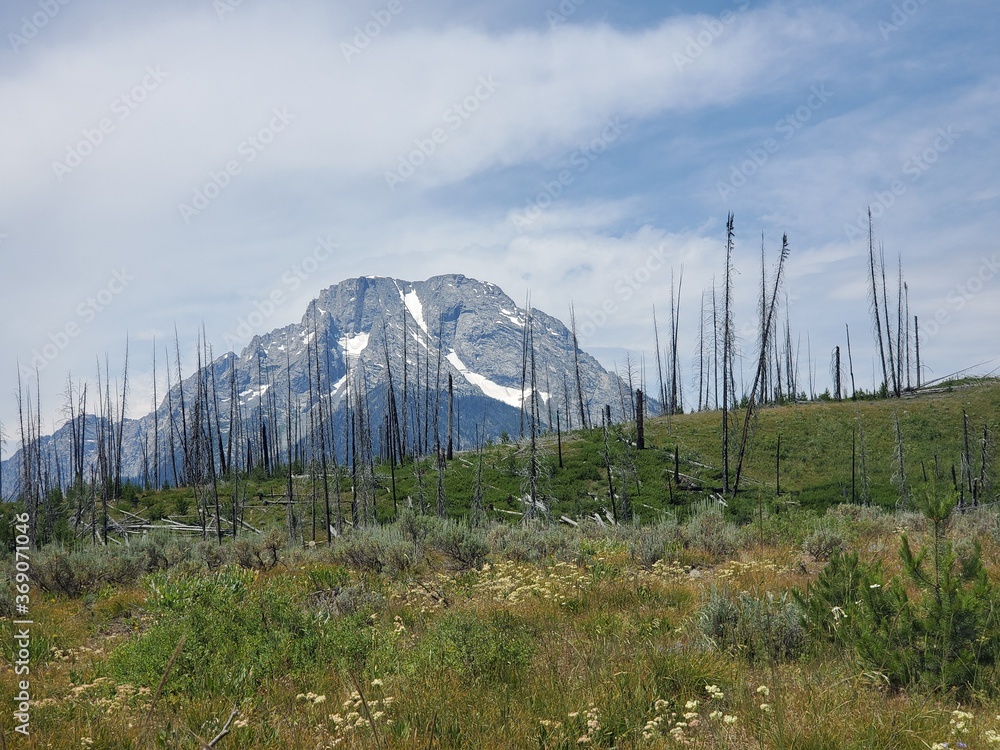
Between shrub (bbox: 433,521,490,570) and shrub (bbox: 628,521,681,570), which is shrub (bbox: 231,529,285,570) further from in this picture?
shrub (bbox: 628,521,681,570)

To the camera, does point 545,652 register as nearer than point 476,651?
No

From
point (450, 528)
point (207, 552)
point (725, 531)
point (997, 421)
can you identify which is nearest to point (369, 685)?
point (450, 528)

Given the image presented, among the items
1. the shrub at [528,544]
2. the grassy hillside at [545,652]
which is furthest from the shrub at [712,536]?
the shrub at [528,544]

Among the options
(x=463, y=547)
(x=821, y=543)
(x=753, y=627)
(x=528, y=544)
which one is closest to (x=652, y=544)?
(x=528, y=544)

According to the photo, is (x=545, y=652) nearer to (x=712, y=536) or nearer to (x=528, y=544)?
(x=528, y=544)

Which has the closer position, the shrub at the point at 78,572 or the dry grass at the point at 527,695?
the dry grass at the point at 527,695

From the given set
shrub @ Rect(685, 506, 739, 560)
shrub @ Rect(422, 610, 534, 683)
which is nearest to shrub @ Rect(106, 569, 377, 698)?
shrub @ Rect(422, 610, 534, 683)

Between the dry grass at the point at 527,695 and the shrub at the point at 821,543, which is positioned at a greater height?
the dry grass at the point at 527,695

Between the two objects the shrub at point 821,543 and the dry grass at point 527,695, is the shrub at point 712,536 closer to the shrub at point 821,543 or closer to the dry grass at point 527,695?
the shrub at point 821,543

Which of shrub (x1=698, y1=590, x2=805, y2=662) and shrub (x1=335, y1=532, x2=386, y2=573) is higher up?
shrub (x1=698, y1=590, x2=805, y2=662)

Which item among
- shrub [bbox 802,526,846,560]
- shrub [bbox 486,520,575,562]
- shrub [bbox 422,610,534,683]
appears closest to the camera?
shrub [bbox 422,610,534,683]

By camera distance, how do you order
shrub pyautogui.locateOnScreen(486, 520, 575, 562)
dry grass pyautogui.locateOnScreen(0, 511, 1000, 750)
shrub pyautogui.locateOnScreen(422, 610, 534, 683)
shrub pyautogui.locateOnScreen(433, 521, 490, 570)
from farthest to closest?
1. shrub pyautogui.locateOnScreen(486, 520, 575, 562)
2. shrub pyautogui.locateOnScreen(433, 521, 490, 570)
3. shrub pyautogui.locateOnScreen(422, 610, 534, 683)
4. dry grass pyautogui.locateOnScreen(0, 511, 1000, 750)

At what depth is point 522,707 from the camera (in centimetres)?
396

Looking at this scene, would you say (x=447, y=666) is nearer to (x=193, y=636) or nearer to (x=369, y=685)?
(x=369, y=685)
